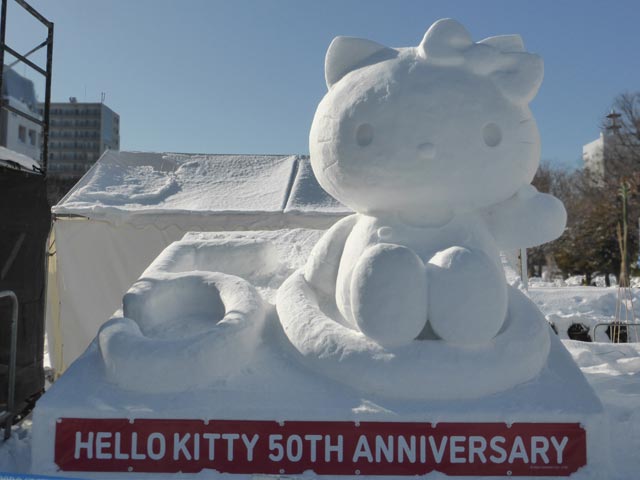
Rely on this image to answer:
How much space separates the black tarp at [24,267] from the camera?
3697 millimetres

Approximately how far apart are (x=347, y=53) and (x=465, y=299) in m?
1.48

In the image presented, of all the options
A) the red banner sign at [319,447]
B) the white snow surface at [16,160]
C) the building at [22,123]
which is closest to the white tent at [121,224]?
the white snow surface at [16,160]

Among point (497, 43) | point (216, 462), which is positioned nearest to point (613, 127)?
point (497, 43)

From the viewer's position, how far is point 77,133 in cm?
6241

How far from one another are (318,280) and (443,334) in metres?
0.87

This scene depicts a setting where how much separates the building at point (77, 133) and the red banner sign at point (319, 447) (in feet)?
210

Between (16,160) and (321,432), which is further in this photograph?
(16,160)

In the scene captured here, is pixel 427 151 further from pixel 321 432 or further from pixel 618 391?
pixel 618 391

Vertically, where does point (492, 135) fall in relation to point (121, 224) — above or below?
above

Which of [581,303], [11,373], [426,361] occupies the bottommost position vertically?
[581,303]

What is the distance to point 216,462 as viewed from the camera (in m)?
2.43

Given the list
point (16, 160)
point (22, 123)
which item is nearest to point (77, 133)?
point (22, 123)

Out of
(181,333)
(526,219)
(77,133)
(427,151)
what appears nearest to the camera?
(427,151)

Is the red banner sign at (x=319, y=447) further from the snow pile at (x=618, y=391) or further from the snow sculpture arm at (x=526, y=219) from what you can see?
the snow sculpture arm at (x=526, y=219)
